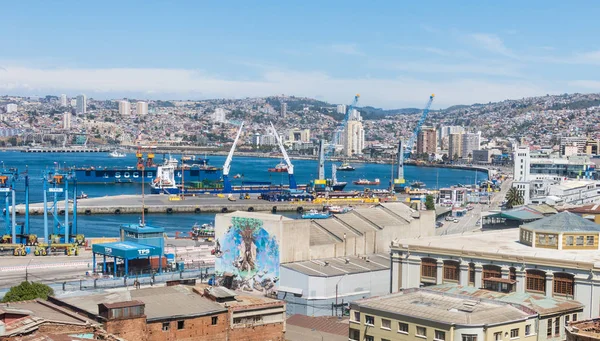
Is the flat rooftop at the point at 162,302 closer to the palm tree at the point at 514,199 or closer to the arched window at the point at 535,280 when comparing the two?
the arched window at the point at 535,280

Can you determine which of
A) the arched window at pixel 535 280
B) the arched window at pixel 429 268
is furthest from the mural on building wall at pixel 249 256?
the arched window at pixel 535 280

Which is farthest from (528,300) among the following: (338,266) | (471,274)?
(338,266)

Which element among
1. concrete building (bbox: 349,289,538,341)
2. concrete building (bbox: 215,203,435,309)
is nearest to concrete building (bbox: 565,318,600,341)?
concrete building (bbox: 349,289,538,341)

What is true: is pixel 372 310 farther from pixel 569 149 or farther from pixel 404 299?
pixel 569 149

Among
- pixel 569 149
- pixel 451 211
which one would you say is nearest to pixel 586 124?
pixel 569 149

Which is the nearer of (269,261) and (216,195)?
(269,261)
